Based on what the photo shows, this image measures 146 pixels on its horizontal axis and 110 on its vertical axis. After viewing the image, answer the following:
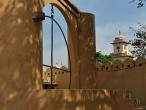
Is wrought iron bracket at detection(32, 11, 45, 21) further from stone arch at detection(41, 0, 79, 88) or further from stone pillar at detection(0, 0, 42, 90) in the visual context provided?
stone arch at detection(41, 0, 79, 88)

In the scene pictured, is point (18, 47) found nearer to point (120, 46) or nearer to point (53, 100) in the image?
point (53, 100)

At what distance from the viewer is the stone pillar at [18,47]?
255 inches

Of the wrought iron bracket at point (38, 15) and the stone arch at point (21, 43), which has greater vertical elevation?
the wrought iron bracket at point (38, 15)

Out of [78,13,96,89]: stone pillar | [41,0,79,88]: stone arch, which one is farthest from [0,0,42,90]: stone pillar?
[78,13,96,89]: stone pillar

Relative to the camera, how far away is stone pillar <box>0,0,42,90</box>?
21.3ft

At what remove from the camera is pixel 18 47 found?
6.61 meters

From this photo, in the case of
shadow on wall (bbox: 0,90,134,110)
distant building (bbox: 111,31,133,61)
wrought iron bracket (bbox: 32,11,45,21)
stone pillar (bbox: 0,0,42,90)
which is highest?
distant building (bbox: 111,31,133,61)

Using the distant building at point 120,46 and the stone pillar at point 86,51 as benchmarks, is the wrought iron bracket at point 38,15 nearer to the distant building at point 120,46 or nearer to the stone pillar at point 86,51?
the stone pillar at point 86,51

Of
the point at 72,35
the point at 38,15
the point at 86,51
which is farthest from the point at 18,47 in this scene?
the point at 86,51

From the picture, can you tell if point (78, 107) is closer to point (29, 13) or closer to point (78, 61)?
point (29, 13)

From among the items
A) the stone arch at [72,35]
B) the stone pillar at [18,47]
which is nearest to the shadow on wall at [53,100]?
the stone pillar at [18,47]

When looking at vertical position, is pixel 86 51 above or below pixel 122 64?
above

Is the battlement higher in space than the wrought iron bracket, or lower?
lower

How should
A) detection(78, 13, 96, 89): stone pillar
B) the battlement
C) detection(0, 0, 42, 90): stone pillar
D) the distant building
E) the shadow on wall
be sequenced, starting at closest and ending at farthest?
the shadow on wall < detection(0, 0, 42, 90): stone pillar < detection(78, 13, 96, 89): stone pillar < the battlement < the distant building
